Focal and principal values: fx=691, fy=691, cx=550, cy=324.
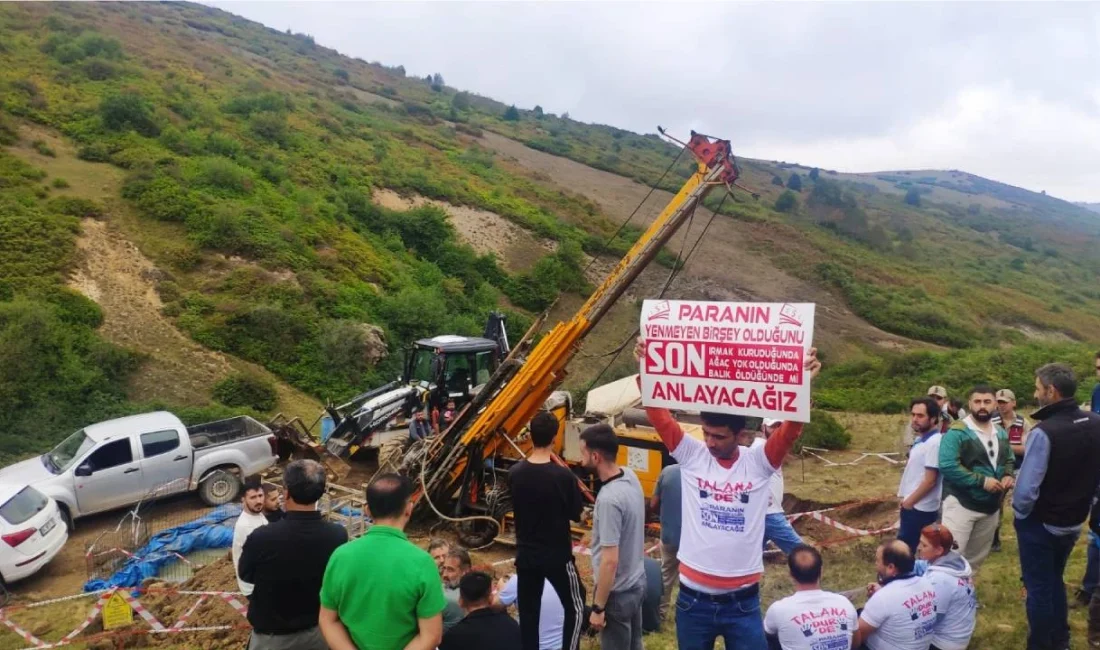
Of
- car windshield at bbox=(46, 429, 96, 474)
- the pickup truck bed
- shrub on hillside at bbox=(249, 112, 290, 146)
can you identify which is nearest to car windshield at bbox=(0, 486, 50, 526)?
car windshield at bbox=(46, 429, 96, 474)

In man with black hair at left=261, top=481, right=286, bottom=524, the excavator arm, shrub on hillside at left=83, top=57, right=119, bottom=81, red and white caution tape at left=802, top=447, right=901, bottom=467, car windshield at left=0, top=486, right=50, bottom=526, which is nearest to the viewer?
man with black hair at left=261, top=481, right=286, bottom=524

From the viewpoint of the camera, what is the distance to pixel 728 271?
4516 centimetres

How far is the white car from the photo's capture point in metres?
8.41

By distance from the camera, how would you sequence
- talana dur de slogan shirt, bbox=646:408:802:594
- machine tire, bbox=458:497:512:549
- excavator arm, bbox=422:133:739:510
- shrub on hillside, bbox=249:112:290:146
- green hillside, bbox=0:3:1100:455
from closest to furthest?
talana dur de slogan shirt, bbox=646:408:802:594 < excavator arm, bbox=422:133:739:510 < machine tire, bbox=458:497:512:549 < green hillside, bbox=0:3:1100:455 < shrub on hillside, bbox=249:112:290:146

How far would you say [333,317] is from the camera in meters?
24.1

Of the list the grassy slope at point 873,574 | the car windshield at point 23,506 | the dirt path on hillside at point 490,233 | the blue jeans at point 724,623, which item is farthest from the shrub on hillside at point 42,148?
the blue jeans at point 724,623

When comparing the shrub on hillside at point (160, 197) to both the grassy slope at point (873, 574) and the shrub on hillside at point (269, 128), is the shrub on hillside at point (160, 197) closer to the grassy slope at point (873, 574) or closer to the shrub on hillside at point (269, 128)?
the shrub on hillside at point (269, 128)

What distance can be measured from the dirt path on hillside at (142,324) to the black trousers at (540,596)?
16.1 meters

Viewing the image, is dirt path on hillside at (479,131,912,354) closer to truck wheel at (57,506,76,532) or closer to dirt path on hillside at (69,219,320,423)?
dirt path on hillside at (69,219,320,423)

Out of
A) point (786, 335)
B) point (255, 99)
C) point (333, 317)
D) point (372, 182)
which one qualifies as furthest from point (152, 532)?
point (255, 99)

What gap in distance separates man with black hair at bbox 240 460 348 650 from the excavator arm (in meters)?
5.79

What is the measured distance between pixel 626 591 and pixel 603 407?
405 inches

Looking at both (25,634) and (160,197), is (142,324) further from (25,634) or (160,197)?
(25,634)

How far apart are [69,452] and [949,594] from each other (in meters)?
12.0
